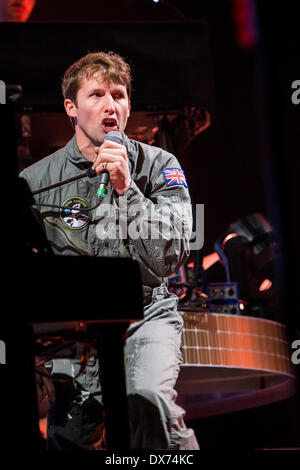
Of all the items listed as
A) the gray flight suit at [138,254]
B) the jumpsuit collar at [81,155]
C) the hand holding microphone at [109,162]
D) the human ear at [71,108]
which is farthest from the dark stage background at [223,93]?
the hand holding microphone at [109,162]

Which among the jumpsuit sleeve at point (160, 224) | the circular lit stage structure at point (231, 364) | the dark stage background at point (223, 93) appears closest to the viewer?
the jumpsuit sleeve at point (160, 224)

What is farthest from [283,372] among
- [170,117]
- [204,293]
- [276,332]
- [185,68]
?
[185,68]

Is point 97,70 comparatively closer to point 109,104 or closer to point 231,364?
point 109,104

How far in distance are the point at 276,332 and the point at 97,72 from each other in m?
1.69

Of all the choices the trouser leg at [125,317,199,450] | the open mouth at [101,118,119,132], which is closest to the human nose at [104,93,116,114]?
the open mouth at [101,118,119,132]

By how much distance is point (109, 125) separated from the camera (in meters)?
2.59

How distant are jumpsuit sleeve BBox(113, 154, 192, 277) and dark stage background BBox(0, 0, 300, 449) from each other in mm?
1050

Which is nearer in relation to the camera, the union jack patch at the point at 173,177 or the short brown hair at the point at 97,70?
the union jack patch at the point at 173,177

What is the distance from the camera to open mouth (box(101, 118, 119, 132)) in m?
2.57

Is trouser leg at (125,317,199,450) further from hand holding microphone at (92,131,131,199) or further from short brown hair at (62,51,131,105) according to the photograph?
short brown hair at (62,51,131,105)

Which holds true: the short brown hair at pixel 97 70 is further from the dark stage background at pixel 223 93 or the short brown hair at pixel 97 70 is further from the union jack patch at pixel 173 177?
the dark stage background at pixel 223 93

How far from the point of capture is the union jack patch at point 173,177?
248 cm

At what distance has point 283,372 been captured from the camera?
3.55 m

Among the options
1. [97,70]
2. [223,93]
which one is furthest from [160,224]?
[223,93]
